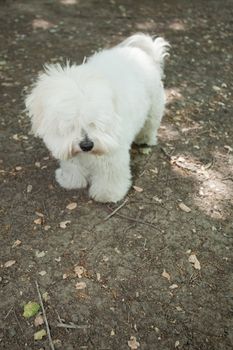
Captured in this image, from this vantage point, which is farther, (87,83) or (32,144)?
(32,144)

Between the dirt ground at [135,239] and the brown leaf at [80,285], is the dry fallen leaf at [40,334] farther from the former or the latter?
the brown leaf at [80,285]

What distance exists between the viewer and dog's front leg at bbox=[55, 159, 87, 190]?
156 inches

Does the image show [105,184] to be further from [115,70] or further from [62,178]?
[115,70]

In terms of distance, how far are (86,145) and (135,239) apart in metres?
1.17

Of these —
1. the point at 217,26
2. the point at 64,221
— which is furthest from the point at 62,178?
the point at 217,26

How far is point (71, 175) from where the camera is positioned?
163 inches

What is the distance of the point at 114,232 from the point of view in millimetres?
3904

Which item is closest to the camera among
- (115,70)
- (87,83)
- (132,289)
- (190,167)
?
(87,83)

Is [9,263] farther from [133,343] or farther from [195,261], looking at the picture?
[195,261]

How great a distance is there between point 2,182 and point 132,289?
6.12ft

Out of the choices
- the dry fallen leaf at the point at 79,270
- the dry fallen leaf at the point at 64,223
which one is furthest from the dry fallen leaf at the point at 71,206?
the dry fallen leaf at the point at 79,270

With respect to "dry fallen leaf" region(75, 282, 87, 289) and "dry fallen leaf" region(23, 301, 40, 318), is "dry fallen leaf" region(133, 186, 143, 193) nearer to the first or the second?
"dry fallen leaf" region(75, 282, 87, 289)

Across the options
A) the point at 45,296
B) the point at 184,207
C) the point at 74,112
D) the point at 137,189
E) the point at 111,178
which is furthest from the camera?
the point at 137,189

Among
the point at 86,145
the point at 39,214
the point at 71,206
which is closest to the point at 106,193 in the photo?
the point at 71,206
